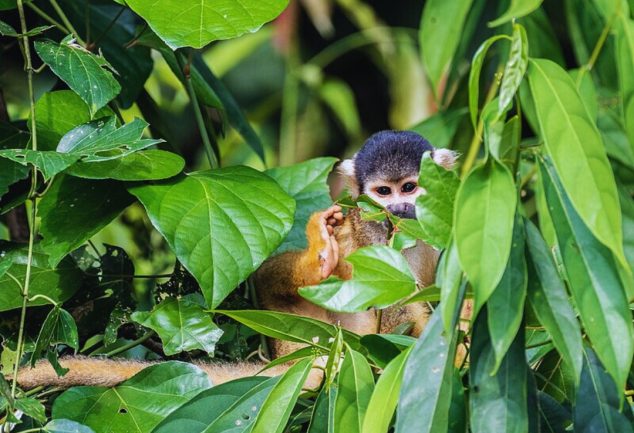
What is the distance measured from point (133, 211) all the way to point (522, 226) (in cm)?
154

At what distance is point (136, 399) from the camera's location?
1.61 meters

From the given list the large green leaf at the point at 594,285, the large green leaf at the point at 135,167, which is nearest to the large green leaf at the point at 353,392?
the large green leaf at the point at 594,285

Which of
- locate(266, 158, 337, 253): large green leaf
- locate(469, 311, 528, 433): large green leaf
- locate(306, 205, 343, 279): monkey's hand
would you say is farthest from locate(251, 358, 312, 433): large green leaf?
locate(266, 158, 337, 253): large green leaf

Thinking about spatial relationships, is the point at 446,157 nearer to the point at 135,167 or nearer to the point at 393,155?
the point at 393,155

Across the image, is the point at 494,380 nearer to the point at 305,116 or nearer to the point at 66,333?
the point at 66,333

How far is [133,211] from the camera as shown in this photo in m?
2.53

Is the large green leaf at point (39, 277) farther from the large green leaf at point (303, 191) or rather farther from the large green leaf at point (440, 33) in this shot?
the large green leaf at point (440, 33)

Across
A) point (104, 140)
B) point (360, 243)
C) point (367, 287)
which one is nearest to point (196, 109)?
point (104, 140)

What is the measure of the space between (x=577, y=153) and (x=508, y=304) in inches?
7.6

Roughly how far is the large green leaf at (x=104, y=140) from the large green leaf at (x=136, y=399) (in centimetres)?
37

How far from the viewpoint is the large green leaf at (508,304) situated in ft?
3.52

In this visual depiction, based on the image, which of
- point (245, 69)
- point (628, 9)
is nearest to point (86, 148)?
point (628, 9)

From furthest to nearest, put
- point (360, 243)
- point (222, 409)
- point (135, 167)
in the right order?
1. point (360, 243)
2. point (135, 167)
3. point (222, 409)

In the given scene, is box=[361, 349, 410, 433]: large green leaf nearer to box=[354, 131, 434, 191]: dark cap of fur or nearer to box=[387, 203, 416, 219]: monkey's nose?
box=[387, 203, 416, 219]: monkey's nose
